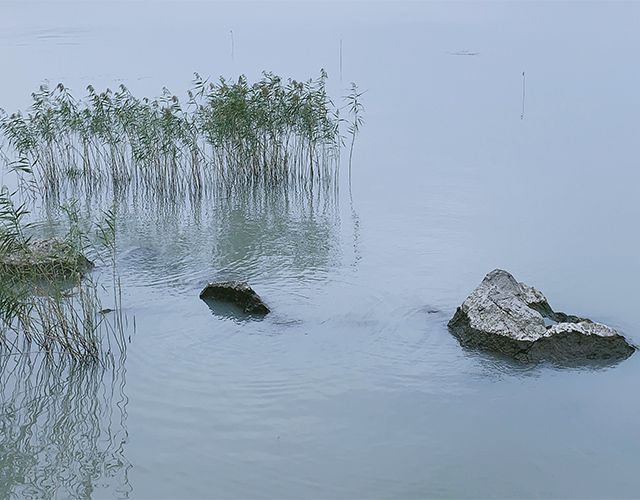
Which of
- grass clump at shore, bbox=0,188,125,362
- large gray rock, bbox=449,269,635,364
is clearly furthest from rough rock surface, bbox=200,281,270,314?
large gray rock, bbox=449,269,635,364

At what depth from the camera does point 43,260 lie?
9.45 meters

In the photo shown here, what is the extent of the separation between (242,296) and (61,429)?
284 cm

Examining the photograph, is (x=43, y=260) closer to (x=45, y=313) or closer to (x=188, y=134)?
(x=45, y=313)

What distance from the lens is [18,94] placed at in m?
23.6

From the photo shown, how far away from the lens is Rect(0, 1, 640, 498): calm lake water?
7352 mm

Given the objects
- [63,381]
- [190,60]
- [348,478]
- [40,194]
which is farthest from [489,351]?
[190,60]

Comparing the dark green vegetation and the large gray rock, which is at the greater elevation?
the dark green vegetation

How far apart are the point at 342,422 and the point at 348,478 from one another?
921mm

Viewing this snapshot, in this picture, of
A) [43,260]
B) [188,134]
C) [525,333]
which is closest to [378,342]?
[525,333]

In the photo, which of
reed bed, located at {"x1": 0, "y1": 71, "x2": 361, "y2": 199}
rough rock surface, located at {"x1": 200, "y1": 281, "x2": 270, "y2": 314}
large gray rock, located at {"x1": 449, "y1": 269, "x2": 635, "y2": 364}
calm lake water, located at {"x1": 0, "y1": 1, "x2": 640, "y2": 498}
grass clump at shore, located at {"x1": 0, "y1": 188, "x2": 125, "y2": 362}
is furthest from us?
reed bed, located at {"x1": 0, "y1": 71, "x2": 361, "y2": 199}

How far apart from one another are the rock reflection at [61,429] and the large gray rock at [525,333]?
3620mm

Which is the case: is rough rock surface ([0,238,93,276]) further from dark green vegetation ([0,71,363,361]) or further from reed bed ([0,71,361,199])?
reed bed ([0,71,361,199])

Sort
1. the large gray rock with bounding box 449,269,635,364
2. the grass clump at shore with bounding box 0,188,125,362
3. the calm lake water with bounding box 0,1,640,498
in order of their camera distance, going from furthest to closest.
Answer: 1. the large gray rock with bounding box 449,269,635,364
2. the grass clump at shore with bounding box 0,188,125,362
3. the calm lake water with bounding box 0,1,640,498

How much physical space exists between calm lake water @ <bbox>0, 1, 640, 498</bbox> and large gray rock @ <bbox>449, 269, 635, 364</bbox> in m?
0.19
